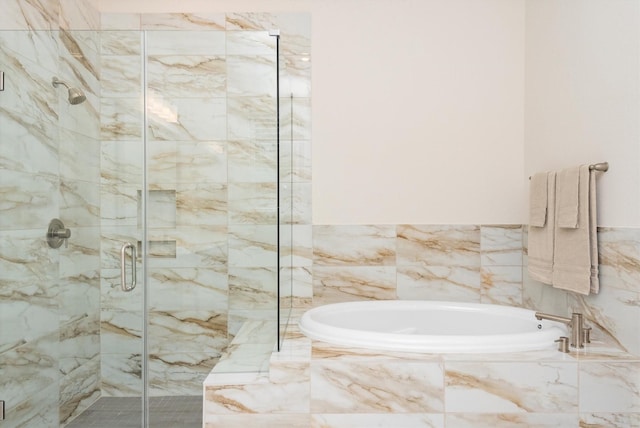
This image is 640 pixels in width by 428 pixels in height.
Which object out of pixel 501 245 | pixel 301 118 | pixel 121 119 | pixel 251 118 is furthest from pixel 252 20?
pixel 501 245

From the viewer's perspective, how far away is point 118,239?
2047 mm

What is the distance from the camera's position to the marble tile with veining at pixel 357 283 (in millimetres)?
3084

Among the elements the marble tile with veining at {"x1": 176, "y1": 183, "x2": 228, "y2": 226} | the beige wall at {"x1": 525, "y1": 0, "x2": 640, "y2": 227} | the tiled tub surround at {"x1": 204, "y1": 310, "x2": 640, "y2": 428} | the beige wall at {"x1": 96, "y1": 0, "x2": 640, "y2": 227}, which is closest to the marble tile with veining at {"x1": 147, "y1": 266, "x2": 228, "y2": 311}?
the marble tile with veining at {"x1": 176, "y1": 183, "x2": 228, "y2": 226}

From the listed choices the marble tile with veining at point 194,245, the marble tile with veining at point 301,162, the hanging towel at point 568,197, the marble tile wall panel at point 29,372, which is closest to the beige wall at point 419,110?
the marble tile with veining at point 301,162

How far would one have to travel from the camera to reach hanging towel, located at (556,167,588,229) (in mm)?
2287

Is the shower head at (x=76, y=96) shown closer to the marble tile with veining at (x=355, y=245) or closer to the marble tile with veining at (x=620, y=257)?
the marble tile with veining at (x=355, y=245)

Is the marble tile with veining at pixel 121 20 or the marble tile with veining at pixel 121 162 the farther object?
the marble tile with veining at pixel 121 20

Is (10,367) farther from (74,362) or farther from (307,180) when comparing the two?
(307,180)

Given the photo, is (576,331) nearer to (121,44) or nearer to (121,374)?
(121,374)

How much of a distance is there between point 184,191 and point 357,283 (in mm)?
1420

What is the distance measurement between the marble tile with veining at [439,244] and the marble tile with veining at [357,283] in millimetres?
148

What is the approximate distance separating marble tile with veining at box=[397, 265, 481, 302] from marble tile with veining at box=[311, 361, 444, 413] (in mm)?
1122

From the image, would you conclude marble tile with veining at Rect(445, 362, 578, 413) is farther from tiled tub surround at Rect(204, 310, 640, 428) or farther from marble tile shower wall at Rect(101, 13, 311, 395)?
marble tile shower wall at Rect(101, 13, 311, 395)

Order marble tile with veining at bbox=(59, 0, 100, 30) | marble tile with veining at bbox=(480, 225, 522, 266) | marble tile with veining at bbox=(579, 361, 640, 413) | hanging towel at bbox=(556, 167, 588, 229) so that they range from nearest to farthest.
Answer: marble tile with veining at bbox=(579, 361, 640, 413) < hanging towel at bbox=(556, 167, 588, 229) < marble tile with veining at bbox=(59, 0, 100, 30) < marble tile with veining at bbox=(480, 225, 522, 266)
